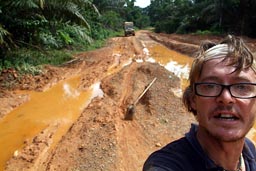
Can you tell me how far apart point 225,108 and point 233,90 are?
9 cm

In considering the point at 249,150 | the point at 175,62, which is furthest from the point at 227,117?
the point at 175,62

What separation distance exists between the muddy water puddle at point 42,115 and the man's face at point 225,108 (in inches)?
196

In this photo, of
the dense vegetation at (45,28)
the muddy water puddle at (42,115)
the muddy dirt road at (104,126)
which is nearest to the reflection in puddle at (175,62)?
the muddy dirt road at (104,126)

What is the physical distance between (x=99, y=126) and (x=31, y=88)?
15.0ft

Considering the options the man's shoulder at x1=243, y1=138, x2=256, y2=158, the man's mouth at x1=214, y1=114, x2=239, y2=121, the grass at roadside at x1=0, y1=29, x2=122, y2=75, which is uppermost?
the man's mouth at x1=214, y1=114, x2=239, y2=121

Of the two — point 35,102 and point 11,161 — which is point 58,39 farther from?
point 11,161

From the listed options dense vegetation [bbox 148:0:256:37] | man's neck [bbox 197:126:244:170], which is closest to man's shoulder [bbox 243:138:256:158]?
man's neck [bbox 197:126:244:170]

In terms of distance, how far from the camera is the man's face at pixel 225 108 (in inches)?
55.3

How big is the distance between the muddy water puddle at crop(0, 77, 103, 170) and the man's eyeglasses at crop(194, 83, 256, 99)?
499 cm

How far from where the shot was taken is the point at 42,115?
8.29 meters

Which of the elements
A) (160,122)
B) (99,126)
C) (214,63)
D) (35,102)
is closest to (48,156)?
(99,126)

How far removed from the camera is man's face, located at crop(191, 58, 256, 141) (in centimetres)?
141

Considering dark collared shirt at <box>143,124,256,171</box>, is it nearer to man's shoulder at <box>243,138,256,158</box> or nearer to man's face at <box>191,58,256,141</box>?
man's face at <box>191,58,256,141</box>

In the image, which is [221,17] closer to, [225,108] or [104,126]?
[104,126]
